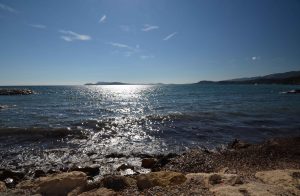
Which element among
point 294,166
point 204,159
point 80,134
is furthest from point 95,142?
point 294,166

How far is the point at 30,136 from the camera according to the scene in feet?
73.6

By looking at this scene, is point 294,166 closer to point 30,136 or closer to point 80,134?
point 80,134

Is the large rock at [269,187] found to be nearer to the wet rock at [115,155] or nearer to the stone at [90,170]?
the stone at [90,170]

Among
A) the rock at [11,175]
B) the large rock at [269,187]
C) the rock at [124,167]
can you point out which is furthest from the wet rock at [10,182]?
the large rock at [269,187]

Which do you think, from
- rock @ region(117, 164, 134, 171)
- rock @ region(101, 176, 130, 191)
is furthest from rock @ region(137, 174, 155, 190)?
rock @ region(117, 164, 134, 171)

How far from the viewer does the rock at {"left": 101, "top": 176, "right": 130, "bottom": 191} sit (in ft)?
31.2

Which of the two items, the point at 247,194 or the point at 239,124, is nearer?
the point at 247,194

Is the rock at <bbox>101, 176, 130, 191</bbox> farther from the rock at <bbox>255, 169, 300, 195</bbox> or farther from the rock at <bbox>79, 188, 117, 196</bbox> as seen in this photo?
the rock at <bbox>255, 169, 300, 195</bbox>

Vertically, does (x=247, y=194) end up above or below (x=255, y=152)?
above

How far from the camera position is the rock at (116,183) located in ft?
31.2

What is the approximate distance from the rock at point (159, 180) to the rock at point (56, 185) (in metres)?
2.01

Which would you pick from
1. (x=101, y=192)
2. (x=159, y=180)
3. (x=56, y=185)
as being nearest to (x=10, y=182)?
(x=56, y=185)

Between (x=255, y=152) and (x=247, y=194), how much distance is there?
8821mm

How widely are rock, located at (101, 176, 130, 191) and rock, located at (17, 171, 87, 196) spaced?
79 centimetres
